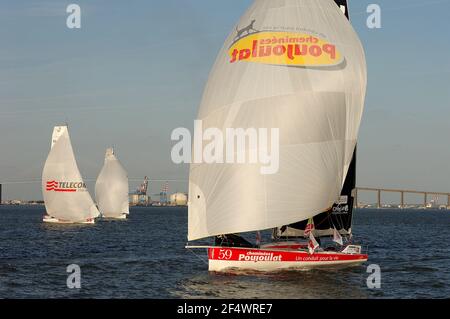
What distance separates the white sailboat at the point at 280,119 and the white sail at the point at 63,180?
5607 cm

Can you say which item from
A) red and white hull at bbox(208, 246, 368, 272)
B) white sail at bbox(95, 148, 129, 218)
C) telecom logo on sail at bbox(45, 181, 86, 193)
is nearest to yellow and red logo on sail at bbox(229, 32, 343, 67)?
red and white hull at bbox(208, 246, 368, 272)

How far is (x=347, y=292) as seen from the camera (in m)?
34.3

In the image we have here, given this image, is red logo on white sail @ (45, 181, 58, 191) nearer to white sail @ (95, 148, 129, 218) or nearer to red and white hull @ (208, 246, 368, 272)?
white sail @ (95, 148, 129, 218)

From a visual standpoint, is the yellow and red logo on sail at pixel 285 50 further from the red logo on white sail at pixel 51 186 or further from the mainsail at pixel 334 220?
the red logo on white sail at pixel 51 186

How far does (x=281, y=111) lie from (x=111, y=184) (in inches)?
3064

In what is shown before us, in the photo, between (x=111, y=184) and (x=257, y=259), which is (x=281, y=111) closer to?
(x=257, y=259)

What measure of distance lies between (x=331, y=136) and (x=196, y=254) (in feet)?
67.5

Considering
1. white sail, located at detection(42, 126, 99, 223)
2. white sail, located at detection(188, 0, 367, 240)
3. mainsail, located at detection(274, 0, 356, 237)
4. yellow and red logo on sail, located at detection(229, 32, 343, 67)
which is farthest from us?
white sail, located at detection(42, 126, 99, 223)

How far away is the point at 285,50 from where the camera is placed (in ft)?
118

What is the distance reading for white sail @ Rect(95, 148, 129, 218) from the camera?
360 feet

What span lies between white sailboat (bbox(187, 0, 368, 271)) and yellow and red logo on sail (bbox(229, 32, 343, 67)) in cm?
5

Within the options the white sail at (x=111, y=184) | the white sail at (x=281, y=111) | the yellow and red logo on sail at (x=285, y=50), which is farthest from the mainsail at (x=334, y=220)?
the white sail at (x=111, y=184)

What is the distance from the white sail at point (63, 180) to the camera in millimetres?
90250

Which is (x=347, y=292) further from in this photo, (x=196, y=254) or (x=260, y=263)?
(x=196, y=254)
